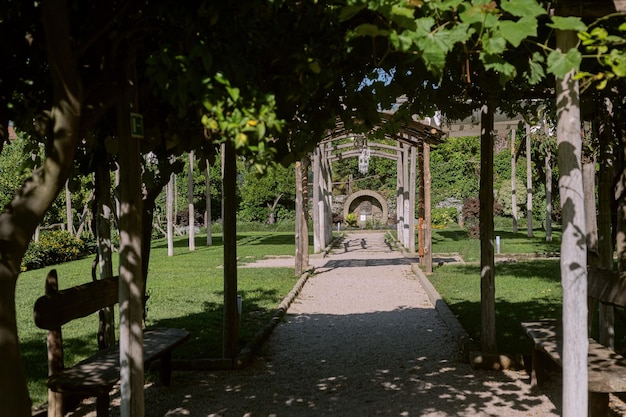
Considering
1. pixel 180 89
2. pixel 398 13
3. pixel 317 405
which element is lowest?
pixel 317 405

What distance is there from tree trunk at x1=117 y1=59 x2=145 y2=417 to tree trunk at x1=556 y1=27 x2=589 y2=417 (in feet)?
7.53

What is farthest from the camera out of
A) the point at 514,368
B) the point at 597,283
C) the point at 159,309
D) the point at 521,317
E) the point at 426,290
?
the point at 426,290

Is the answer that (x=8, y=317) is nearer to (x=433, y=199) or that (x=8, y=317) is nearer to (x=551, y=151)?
(x=551, y=151)

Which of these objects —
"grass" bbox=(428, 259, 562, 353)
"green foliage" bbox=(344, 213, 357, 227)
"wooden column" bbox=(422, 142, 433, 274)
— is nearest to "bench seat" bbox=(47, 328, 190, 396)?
"grass" bbox=(428, 259, 562, 353)

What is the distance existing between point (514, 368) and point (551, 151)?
606 inches

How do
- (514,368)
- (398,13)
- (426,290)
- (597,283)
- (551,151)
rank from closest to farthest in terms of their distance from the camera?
(398,13)
(597,283)
(514,368)
(426,290)
(551,151)

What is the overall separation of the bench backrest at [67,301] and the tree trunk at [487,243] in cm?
354

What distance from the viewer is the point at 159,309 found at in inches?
376

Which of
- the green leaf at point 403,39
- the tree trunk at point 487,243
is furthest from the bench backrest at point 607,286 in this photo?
the green leaf at point 403,39

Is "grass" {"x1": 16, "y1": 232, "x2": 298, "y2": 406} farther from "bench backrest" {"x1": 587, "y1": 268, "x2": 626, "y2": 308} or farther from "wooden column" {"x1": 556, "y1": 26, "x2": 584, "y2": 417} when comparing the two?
"wooden column" {"x1": 556, "y1": 26, "x2": 584, "y2": 417}

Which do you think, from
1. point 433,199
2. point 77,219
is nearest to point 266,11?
point 77,219

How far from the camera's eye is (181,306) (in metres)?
9.82

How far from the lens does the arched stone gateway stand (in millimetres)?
41125

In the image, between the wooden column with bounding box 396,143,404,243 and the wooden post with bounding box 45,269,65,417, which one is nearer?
the wooden post with bounding box 45,269,65,417
